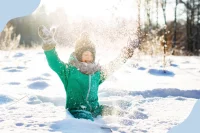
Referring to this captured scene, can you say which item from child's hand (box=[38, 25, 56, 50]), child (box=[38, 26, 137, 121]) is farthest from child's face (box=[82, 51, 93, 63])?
child's hand (box=[38, 25, 56, 50])

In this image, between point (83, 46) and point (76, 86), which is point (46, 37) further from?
point (76, 86)

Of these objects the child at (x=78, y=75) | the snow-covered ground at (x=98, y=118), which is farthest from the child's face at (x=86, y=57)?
the snow-covered ground at (x=98, y=118)

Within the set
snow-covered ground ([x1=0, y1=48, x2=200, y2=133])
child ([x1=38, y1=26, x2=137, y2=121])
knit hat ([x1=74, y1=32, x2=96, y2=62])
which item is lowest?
snow-covered ground ([x1=0, y1=48, x2=200, y2=133])

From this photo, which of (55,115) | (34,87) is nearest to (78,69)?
(55,115)

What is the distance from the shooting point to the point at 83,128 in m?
2.45

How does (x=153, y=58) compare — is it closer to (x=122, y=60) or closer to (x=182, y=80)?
(x=182, y=80)

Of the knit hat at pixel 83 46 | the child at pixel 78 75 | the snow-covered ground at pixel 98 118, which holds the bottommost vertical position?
the snow-covered ground at pixel 98 118

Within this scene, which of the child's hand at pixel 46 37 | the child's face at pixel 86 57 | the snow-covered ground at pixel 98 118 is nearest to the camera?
the snow-covered ground at pixel 98 118

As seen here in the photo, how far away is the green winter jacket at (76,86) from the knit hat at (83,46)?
7.0 inches

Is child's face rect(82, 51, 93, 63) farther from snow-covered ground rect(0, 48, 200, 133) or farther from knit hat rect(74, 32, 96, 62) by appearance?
snow-covered ground rect(0, 48, 200, 133)

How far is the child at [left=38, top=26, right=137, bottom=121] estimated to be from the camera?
3.27 meters

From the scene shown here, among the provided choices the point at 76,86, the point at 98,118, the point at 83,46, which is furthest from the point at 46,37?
the point at 98,118

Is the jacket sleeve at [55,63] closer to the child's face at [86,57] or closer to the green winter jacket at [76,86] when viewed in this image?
the green winter jacket at [76,86]

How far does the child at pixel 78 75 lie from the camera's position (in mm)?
3268
